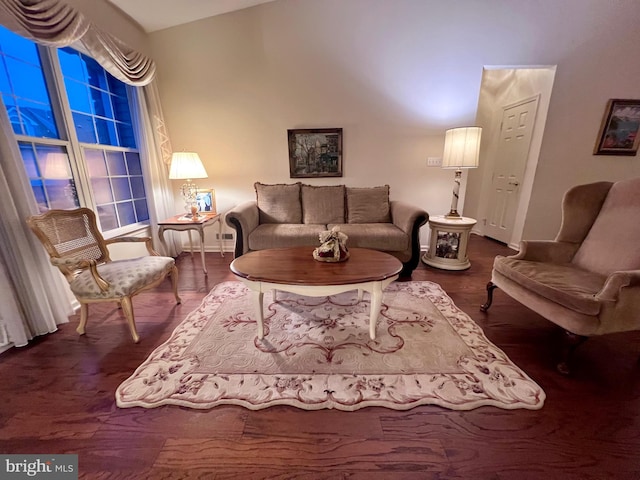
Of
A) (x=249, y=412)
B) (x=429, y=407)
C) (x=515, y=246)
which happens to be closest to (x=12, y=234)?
(x=249, y=412)

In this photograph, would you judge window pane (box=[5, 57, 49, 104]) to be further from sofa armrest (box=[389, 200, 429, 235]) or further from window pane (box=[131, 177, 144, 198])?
sofa armrest (box=[389, 200, 429, 235])

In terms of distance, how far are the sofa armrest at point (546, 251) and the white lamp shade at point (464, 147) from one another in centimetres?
113

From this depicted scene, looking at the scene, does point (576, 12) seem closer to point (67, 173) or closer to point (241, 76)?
point (241, 76)

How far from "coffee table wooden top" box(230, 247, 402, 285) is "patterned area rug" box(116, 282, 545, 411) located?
47cm

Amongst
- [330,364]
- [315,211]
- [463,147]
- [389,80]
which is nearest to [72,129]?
[315,211]

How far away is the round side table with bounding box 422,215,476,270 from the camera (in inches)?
111

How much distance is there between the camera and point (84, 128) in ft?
7.95

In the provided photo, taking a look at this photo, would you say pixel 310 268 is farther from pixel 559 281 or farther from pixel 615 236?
pixel 615 236

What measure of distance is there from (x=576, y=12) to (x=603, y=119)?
1213 millimetres

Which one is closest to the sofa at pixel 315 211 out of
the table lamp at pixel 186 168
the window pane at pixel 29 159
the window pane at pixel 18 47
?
the table lamp at pixel 186 168

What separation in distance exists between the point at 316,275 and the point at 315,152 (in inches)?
87.0

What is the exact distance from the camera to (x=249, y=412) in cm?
124

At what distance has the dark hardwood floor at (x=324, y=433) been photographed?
3.31 ft

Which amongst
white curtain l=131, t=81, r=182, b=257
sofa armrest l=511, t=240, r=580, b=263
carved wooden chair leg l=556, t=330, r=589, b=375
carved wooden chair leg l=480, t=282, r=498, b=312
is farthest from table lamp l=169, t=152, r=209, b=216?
carved wooden chair leg l=556, t=330, r=589, b=375
